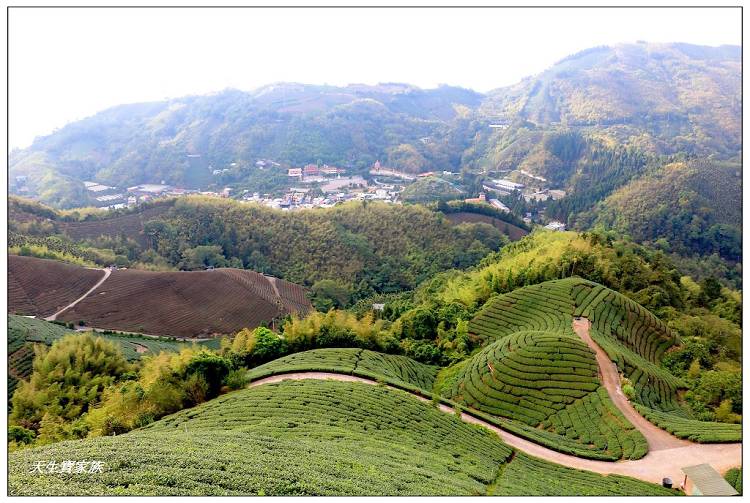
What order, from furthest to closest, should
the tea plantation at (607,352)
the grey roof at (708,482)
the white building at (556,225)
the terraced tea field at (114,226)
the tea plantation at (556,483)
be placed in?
1. the white building at (556,225)
2. the terraced tea field at (114,226)
3. the tea plantation at (607,352)
4. the grey roof at (708,482)
5. the tea plantation at (556,483)

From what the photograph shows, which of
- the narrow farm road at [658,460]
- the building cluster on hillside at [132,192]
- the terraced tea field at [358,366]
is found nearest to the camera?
the narrow farm road at [658,460]

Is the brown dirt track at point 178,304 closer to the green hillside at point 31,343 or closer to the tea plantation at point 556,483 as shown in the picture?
the green hillside at point 31,343

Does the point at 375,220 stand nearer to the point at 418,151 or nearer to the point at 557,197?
the point at 557,197

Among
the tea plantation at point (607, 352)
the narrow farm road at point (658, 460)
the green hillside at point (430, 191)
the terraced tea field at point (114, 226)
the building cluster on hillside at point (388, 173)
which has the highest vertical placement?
the narrow farm road at point (658, 460)

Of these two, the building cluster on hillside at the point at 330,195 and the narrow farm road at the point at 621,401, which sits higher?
the narrow farm road at the point at 621,401

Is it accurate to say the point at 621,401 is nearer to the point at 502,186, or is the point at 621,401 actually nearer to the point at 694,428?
the point at 694,428

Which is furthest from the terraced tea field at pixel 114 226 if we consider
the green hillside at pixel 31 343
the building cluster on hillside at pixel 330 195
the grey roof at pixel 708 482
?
the grey roof at pixel 708 482

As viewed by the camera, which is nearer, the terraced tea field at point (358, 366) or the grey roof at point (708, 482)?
the grey roof at point (708, 482)
